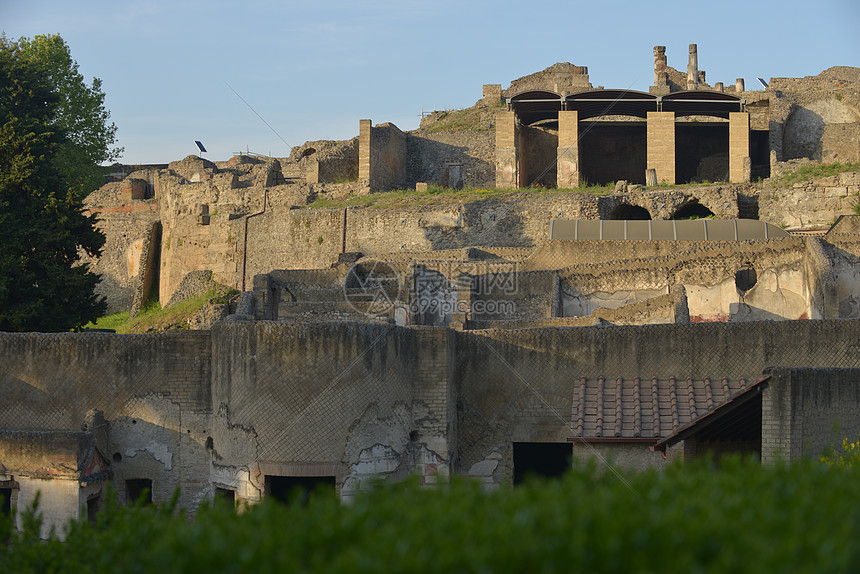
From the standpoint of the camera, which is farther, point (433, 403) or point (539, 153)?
point (539, 153)

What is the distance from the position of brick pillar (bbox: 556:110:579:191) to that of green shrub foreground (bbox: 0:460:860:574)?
3027 cm

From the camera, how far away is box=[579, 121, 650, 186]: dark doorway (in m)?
41.7

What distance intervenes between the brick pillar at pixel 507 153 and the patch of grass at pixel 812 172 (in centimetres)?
939

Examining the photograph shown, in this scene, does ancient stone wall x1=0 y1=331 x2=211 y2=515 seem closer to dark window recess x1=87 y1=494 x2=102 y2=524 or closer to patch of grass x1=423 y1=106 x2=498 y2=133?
dark window recess x1=87 y1=494 x2=102 y2=524

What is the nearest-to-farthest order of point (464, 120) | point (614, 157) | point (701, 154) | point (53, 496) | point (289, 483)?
point (53, 496)
point (289, 483)
point (701, 154)
point (614, 157)
point (464, 120)

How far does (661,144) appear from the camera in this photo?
37.5 metres

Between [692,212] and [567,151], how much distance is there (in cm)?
571

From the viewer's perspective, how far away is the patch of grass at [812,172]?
3328cm

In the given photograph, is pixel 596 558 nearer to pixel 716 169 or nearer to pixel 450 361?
pixel 450 361

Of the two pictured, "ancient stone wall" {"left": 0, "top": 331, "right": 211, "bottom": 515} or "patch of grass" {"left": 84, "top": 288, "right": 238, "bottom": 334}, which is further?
"patch of grass" {"left": 84, "top": 288, "right": 238, "bottom": 334}

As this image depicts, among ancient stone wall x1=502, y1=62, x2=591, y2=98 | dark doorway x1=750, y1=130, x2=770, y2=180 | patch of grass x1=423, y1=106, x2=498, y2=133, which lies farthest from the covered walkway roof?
ancient stone wall x1=502, y1=62, x2=591, y2=98

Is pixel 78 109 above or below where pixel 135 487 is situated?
above

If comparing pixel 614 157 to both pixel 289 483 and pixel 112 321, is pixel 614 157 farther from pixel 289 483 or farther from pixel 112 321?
pixel 289 483

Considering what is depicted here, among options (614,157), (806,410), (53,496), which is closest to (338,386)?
(53,496)
